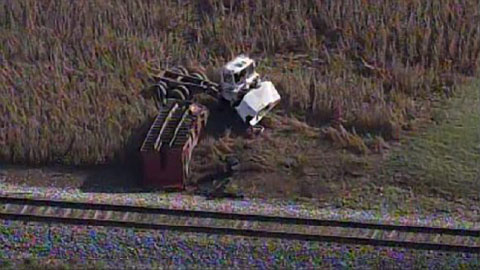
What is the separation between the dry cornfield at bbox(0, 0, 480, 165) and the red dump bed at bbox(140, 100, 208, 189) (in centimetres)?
65

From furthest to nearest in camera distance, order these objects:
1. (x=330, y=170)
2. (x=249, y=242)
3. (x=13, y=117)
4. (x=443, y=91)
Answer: (x=443, y=91) → (x=13, y=117) → (x=330, y=170) → (x=249, y=242)

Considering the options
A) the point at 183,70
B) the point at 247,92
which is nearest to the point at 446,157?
the point at 247,92

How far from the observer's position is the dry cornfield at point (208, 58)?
18.3m

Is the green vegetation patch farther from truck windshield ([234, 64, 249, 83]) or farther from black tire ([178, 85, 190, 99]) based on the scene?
black tire ([178, 85, 190, 99])

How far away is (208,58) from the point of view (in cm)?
2128

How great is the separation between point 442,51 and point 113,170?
7.97 m

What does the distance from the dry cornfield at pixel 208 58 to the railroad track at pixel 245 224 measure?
220 cm

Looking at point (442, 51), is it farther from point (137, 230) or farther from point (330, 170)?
point (137, 230)

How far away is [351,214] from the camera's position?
15359 millimetres

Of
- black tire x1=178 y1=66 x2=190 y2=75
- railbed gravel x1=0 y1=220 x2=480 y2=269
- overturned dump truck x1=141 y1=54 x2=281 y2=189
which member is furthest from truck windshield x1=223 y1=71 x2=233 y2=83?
railbed gravel x1=0 y1=220 x2=480 y2=269

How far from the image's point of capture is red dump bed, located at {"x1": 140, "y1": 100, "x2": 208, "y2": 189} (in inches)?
648

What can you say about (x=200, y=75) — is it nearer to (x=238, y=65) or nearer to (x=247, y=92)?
(x=238, y=65)

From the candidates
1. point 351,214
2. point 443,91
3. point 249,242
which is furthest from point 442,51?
point 249,242

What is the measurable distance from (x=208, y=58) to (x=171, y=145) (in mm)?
4916
